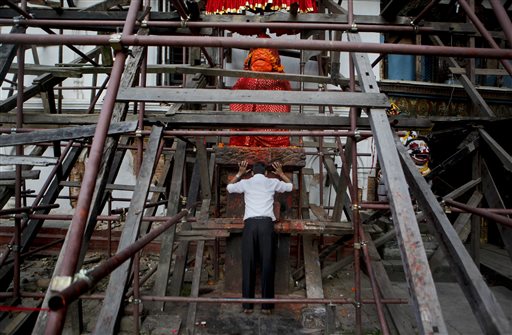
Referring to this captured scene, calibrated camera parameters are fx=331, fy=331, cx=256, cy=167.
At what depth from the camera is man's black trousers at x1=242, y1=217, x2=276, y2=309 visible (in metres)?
4.35

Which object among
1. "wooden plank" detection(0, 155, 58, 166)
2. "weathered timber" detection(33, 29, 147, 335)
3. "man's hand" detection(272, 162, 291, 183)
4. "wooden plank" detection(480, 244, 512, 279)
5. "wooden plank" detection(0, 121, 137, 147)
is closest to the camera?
"weathered timber" detection(33, 29, 147, 335)

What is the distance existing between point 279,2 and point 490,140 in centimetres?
332

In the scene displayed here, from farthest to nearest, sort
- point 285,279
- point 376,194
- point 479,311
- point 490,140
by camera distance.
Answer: point 376,194 → point 285,279 → point 490,140 → point 479,311

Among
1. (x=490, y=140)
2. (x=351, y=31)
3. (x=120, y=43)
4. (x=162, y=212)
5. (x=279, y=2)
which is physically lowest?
(x=162, y=212)

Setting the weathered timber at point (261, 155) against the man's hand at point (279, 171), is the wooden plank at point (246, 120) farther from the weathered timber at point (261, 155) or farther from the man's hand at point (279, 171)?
the man's hand at point (279, 171)

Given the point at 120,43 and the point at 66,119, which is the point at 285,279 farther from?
the point at 120,43

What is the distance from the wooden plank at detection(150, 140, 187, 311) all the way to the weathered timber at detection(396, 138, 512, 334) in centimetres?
313

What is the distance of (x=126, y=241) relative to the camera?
7.50 feet

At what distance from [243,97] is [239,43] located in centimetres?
49

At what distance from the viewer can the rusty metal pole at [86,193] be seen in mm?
1300

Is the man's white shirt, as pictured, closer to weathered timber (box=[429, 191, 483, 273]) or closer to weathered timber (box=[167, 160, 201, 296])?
weathered timber (box=[167, 160, 201, 296])

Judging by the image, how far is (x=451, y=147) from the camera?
7254mm

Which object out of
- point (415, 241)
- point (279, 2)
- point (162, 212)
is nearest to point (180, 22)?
point (279, 2)

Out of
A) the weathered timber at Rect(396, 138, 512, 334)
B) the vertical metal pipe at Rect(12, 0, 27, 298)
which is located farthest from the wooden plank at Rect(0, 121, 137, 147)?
the weathered timber at Rect(396, 138, 512, 334)
